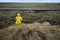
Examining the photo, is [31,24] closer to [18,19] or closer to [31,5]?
[18,19]

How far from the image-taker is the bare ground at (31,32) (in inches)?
55.1

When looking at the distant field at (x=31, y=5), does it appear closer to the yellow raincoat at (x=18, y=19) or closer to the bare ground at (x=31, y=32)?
the yellow raincoat at (x=18, y=19)

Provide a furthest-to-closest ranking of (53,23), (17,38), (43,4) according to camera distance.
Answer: (43,4) < (53,23) < (17,38)

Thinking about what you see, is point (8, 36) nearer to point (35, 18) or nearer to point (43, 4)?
point (35, 18)

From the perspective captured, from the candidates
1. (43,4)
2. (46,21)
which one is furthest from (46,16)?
(43,4)

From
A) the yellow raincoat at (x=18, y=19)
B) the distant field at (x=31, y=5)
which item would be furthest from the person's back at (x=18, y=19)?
the distant field at (x=31, y=5)

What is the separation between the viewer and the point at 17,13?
5.05ft

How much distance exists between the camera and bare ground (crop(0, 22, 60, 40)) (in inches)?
55.1

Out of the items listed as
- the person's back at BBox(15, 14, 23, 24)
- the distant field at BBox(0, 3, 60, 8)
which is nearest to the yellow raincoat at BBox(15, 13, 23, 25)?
the person's back at BBox(15, 14, 23, 24)

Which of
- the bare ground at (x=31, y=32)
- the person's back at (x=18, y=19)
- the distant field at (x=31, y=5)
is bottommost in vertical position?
the bare ground at (x=31, y=32)

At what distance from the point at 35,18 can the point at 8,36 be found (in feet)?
1.44

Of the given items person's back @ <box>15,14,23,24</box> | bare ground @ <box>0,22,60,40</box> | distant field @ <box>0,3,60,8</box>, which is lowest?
bare ground @ <box>0,22,60,40</box>

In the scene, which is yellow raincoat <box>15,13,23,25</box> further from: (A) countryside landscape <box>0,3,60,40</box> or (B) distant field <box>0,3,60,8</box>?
(B) distant field <box>0,3,60,8</box>

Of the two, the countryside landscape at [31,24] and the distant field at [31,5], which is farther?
the distant field at [31,5]
